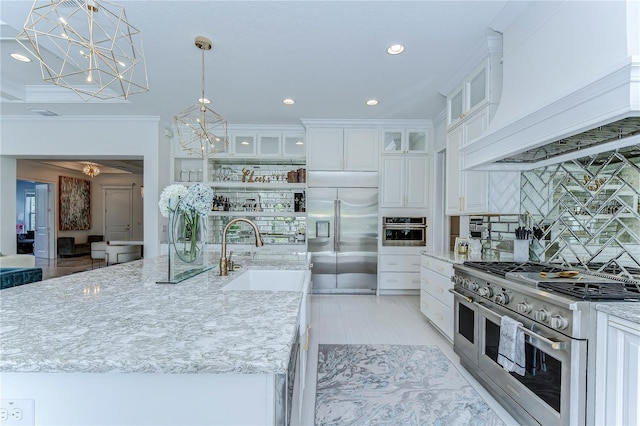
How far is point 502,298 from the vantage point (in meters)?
2.00

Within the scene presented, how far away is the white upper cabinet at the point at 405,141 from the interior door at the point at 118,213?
28.6 ft

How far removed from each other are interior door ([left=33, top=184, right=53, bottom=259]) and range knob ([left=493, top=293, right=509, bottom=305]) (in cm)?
1089

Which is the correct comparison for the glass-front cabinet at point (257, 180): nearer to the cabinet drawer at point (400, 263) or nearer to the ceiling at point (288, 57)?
the ceiling at point (288, 57)

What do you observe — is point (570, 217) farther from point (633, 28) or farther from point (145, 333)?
point (145, 333)

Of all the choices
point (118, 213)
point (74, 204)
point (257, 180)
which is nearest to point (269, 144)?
point (257, 180)

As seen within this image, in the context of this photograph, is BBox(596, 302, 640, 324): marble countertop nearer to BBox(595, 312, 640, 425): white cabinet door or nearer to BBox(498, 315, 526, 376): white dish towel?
BBox(595, 312, 640, 425): white cabinet door

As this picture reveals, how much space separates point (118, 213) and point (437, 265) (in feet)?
34.0

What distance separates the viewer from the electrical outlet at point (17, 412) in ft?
2.53

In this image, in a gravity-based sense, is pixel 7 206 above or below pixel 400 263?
above

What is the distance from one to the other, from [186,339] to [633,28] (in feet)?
6.90

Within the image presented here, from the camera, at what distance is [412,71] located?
320 cm

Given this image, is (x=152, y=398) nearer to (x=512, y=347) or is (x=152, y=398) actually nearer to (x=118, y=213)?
(x=512, y=347)

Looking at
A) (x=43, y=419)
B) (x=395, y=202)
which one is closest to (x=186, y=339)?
(x=43, y=419)

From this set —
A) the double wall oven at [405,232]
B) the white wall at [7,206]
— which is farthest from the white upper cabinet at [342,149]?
the white wall at [7,206]
